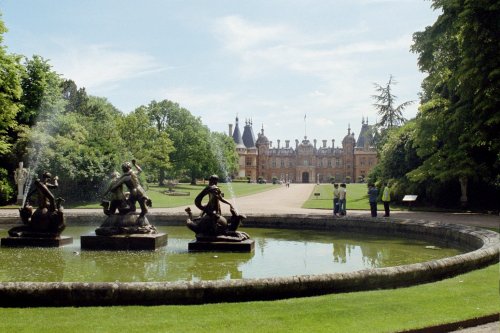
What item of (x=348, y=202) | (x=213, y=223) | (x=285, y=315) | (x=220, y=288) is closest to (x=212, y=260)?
(x=213, y=223)

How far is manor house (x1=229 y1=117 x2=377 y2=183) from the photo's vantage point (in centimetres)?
13638

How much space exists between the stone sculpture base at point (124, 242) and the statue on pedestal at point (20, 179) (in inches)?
871

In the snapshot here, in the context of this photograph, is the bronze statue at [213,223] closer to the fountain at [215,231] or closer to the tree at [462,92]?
the fountain at [215,231]

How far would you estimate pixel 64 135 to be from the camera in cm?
3797

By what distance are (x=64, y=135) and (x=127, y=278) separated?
29.8 metres

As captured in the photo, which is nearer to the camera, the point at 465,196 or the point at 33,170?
the point at 465,196

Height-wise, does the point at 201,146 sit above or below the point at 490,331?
above

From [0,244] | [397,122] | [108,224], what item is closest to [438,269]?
[108,224]

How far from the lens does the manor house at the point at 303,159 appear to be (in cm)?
13638

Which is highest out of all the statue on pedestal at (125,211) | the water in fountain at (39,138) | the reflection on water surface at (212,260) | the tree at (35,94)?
the tree at (35,94)

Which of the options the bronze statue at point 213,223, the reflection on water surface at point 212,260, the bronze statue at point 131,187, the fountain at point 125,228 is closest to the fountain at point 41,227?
the reflection on water surface at point 212,260

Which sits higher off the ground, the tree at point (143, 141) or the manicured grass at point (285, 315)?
the tree at point (143, 141)

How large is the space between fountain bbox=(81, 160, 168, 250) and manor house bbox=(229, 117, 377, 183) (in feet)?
391

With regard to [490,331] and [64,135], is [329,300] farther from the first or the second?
[64,135]
